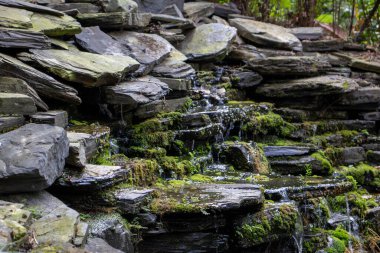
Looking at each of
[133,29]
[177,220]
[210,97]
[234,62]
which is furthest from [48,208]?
[234,62]

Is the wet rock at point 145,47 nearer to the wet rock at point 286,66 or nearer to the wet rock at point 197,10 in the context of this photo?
the wet rock at point 286,66

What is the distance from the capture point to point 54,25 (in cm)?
793

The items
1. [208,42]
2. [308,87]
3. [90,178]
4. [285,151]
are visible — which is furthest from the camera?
[208,42]

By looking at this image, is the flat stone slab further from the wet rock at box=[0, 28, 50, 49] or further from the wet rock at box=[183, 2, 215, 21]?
the wet rock at box=[183, 2, 215, 21]

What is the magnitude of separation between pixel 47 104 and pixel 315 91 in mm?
5594

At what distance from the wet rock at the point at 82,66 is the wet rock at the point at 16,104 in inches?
32.1

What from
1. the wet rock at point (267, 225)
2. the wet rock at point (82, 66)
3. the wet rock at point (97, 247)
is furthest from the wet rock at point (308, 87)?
the wet rock at point (97, 247)

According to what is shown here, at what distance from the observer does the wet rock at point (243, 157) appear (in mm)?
7898

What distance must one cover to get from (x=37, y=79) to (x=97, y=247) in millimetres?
2812

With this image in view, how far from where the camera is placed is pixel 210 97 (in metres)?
9.54

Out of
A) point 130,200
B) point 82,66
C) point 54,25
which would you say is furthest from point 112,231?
point 54,25

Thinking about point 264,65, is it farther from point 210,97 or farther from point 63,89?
point 63,89

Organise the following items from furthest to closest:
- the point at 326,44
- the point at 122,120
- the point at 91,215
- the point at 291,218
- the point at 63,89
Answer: the point at 326,44
the point at 122,120
the point at 63,89
the point at 291,218
the point at 91,215

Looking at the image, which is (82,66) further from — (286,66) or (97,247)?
(286,66)
